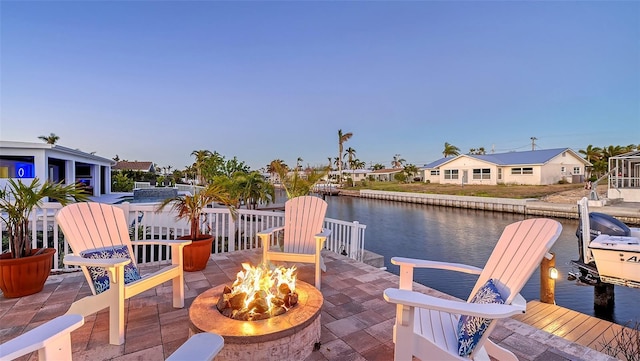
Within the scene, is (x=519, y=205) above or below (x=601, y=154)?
below

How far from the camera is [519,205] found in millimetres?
15781

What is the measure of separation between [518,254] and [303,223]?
2.61 m

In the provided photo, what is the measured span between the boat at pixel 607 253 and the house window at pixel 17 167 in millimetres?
15302

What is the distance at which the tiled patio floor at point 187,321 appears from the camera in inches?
78.7

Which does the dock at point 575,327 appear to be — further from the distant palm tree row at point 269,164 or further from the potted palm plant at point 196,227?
the distant palm tree row at point 269,164

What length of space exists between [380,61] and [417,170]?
27723mm

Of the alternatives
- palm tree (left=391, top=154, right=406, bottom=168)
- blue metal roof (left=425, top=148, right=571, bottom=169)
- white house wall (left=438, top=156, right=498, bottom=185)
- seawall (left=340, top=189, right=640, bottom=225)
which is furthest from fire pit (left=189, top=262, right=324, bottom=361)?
palm tree (left=391, top=154, right=406, bottom=168)

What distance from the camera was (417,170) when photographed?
37.0 meters

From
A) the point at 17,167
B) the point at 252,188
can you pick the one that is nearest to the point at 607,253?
the point at 252,188

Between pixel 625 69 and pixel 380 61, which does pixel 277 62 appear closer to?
pixel 380 61

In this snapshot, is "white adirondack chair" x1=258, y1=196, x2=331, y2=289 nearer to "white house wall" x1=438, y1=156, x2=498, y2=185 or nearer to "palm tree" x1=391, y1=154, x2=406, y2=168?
"white house wall" x1=438, y1=156, x2=498, y2=185

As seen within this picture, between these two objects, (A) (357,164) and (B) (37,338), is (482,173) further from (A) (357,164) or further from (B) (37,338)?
(A) (357,164)

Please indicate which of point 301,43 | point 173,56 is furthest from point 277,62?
point 173,56

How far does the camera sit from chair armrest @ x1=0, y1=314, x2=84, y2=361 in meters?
0.83
